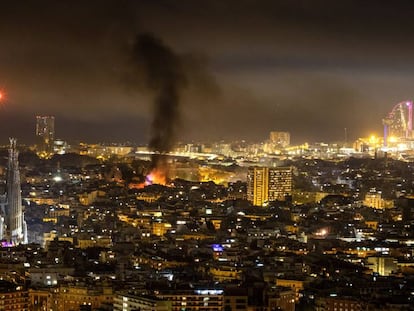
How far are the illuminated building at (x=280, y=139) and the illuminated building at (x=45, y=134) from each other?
554 inches

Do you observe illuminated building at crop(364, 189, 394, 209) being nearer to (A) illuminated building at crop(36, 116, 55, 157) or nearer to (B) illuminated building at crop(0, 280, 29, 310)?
(B) illuminated building at crop(0, 280, 29, 310)

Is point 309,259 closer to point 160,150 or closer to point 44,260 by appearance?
point 44,260

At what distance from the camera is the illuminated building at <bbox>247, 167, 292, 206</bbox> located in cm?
3588

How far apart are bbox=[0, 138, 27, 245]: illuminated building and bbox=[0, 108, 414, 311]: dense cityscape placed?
0.11 feet

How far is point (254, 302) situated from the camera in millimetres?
15328

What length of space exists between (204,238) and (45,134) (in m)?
39.6

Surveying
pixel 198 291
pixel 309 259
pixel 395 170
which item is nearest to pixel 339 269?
pixel 309 259

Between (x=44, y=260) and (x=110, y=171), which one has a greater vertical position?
(x=110, y=171)

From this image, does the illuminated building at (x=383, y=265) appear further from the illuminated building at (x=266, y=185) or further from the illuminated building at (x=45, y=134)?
the illuminated building at (x=45, y=134)

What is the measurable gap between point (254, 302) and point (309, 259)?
5.27m

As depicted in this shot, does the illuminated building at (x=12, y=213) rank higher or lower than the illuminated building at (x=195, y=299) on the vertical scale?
higher

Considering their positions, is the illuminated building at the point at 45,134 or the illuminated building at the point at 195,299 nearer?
the illuminated building at the point at 195,299

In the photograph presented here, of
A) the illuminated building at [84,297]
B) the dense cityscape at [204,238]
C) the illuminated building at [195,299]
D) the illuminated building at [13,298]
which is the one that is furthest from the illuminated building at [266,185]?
the illuminated building at [195,299]

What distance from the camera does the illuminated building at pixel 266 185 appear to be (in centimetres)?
3588
